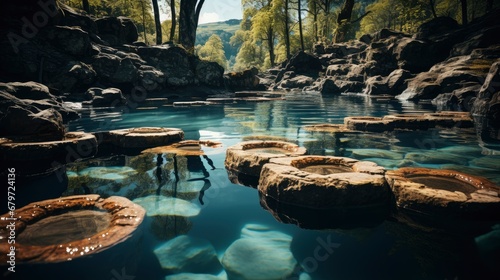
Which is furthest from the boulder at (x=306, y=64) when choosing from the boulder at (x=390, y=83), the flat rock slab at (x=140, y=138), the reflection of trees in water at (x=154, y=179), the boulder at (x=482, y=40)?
the reflection of trees in water at (x=154, y=179)

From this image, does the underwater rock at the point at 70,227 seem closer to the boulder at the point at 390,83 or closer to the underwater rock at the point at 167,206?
the underwater rock at the point at 167,206

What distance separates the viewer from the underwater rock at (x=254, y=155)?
4.70 meters

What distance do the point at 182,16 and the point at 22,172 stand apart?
2360 cm

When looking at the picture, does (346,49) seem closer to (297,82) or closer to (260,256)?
(297,82)

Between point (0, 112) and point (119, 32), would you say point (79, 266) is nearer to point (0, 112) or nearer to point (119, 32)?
point (0, 112)

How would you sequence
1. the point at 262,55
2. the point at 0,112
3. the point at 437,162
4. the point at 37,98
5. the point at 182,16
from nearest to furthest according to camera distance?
the point at 437,162 → the point at 0,112 → the point at 37,98 → the point at 182,16 → the point at 262,55

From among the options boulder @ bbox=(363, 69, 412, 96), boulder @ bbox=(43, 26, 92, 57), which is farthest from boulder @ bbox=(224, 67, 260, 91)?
boulder @ bbox=(43, 26, 92, 57)

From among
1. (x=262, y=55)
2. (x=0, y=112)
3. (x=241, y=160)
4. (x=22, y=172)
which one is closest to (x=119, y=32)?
(x=0, y=112)

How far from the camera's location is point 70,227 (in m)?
2.81

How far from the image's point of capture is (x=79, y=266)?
234 centimetres

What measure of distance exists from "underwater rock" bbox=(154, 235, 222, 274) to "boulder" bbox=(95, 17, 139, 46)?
2221 cm

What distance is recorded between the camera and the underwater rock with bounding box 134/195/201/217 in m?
3.54

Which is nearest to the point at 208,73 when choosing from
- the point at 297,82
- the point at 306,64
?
the point at 297,82

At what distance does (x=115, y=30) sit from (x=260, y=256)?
23.9 m
